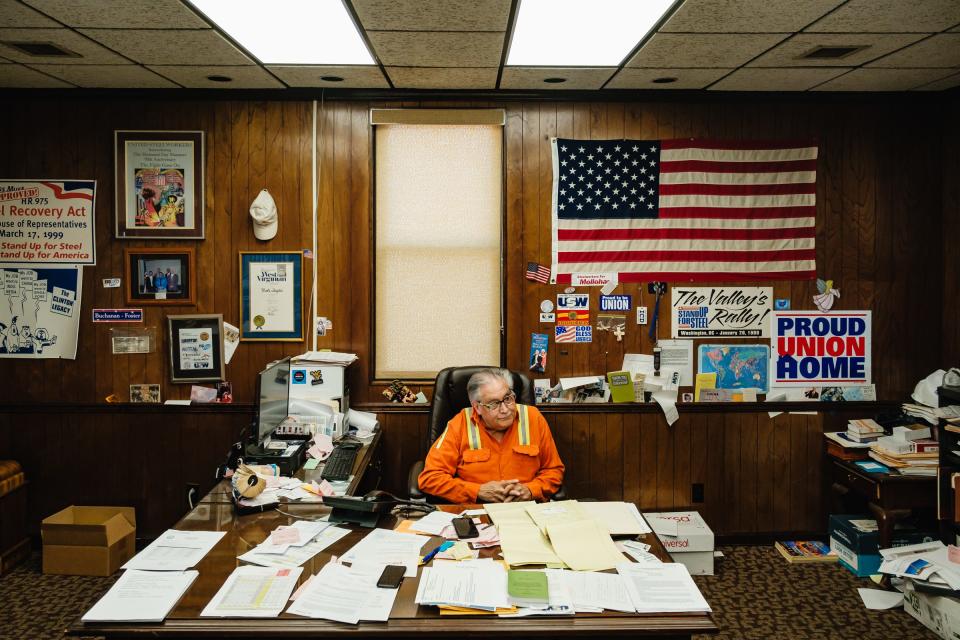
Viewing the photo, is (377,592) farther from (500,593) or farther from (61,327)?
(61,327)

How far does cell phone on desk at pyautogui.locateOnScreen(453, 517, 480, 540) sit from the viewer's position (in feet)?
6.62

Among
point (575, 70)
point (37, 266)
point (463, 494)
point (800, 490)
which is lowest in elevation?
point (800, 490)

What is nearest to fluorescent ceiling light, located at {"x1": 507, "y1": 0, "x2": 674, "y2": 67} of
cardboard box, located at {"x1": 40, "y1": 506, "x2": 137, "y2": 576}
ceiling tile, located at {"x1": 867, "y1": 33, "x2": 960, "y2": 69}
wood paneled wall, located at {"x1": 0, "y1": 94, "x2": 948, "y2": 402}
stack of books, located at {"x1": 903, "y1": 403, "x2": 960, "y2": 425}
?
wood paneled wall, located at {"x1": 0, "y1": 94, "x2": 948, "y2": 402}

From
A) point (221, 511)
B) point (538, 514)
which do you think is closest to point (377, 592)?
point (538, 514)

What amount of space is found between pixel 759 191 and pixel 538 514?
256 centimetres

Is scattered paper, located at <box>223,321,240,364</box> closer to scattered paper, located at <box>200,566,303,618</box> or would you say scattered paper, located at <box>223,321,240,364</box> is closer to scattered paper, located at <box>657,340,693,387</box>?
scattered paper, located at <box>200,566,303,618</box>

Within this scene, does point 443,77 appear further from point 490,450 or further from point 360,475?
point 360,475

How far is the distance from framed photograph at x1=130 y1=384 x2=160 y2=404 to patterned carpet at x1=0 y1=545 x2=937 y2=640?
0.98 m

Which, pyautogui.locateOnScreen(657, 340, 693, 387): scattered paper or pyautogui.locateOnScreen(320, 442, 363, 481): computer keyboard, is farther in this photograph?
pyautogui.locateOnScreen(657, 340, 693, 387): scattered paper

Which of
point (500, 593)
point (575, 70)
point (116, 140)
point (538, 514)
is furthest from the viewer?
point (116, 140)

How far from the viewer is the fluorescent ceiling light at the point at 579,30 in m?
2.40

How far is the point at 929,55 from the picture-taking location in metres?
2.94

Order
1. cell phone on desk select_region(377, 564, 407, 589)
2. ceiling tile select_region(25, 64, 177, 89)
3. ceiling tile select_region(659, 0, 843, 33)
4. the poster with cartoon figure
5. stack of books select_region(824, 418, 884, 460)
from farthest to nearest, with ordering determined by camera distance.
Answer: the poster with cartoon figure, stack of books select_region(824, 418, 884, 460), ceiling tile select_region(25, 64, 177, 89), ceiling tile select_region(659, 0, 843, 33), cell phone on desk select_region(377, 564, 407, 589)

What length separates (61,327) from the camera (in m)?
3.57
